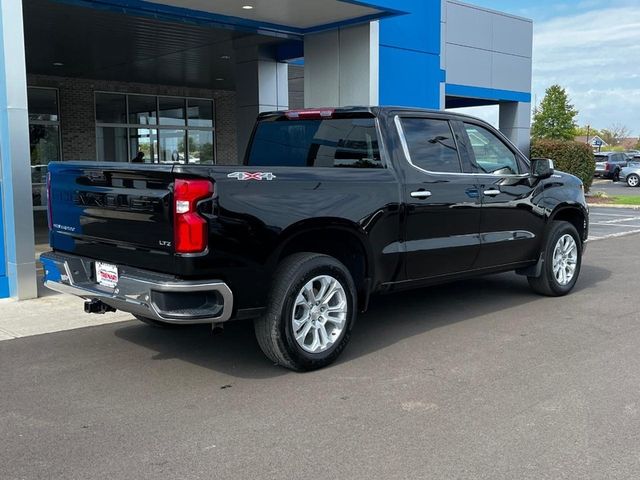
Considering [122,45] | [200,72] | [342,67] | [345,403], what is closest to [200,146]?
[200,72]

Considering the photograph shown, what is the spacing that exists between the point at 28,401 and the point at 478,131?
468 centimetres

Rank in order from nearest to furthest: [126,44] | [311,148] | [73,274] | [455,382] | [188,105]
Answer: [455,382] → [73,274] → [311,148] → [126,44] → [188,105]

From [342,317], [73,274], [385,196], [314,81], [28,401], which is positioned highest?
[314,81]

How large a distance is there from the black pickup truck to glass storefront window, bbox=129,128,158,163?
53.1 feet

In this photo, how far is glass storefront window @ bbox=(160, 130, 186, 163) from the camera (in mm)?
22844

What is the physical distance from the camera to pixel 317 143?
6.22 meters

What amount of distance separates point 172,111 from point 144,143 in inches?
62.4

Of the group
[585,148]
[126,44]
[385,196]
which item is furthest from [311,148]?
[585,148]

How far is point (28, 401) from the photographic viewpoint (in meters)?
4.53

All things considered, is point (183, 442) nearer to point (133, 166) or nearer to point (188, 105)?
point (133, 166)

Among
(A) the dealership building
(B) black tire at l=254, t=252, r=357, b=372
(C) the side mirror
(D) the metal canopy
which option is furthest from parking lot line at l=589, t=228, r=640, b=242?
(B) black tire at l=254, t=252, r=357, b=372

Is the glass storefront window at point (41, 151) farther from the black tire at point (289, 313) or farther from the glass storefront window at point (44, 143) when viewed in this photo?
the black tire at point (289, 313)

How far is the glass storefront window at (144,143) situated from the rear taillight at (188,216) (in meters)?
18.2

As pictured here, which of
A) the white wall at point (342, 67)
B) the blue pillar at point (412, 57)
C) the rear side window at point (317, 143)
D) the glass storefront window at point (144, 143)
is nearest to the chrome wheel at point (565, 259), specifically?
the rear side window at point (317, 143)
